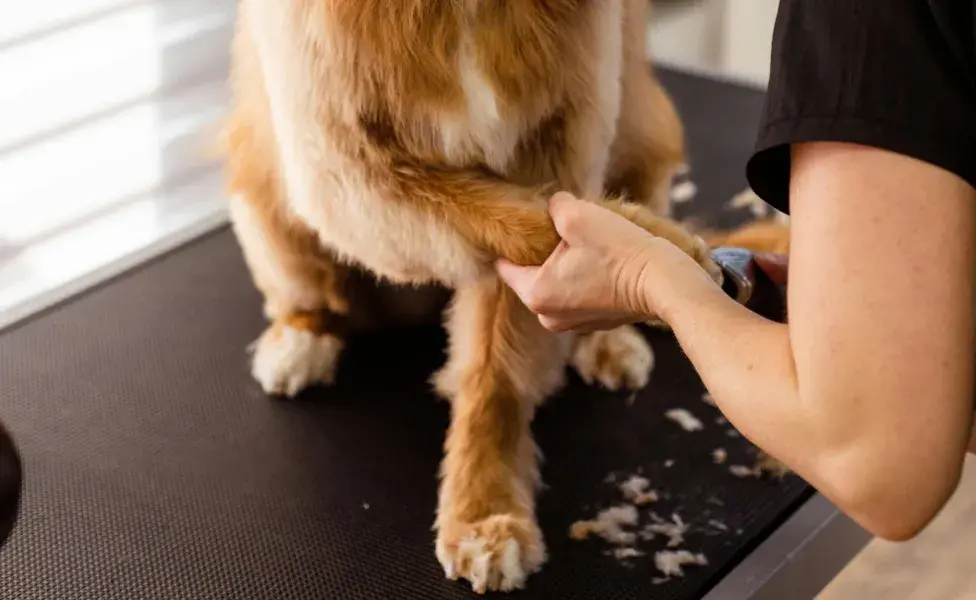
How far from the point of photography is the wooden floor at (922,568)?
1.36m

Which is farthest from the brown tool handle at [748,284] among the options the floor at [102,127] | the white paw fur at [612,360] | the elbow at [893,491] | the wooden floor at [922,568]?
the floor at [102,127]

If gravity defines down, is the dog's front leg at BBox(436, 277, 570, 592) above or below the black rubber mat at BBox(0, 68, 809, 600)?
above

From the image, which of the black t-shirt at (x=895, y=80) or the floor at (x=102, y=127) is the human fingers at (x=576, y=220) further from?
the floor at (x=102, y=127)

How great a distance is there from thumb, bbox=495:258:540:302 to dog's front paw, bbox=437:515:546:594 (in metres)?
0.26

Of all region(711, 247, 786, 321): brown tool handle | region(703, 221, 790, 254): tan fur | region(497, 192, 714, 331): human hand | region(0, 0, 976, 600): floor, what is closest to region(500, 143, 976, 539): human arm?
region(497, 192, 714, 331): human hand

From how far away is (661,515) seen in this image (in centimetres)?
133

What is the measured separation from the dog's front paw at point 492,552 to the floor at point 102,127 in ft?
2.87

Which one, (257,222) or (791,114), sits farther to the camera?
(257,222)

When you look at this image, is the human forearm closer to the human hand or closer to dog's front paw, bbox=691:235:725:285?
the human hand

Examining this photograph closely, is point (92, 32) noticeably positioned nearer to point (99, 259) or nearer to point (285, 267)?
point (99, 259)

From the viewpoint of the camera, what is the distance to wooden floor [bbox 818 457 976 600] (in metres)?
1.36

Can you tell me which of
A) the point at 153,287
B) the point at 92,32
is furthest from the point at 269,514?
the point at 92,32

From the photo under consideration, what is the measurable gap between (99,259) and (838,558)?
4.43 ft

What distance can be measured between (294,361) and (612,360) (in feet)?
1.36
